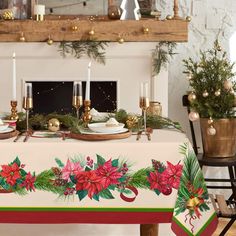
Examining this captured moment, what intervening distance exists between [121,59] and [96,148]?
2024 mm

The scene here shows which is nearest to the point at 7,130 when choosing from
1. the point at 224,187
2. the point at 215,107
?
the point at 215,107

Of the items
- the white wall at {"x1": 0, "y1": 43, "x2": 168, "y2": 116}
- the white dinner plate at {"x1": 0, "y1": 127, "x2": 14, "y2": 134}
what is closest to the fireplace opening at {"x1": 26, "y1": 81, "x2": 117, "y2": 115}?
the white wall at {"x1": 0, "y1": 43, "x2": 168, "y2": 116}

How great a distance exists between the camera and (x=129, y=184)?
2.13m

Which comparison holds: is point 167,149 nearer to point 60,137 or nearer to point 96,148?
point 96,148

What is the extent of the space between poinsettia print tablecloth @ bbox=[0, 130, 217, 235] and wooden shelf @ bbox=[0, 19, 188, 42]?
1.95 m

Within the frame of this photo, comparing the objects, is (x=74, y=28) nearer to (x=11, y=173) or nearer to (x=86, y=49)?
(x=86, y=49)

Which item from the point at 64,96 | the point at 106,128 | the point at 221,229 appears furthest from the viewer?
the point at 64,96

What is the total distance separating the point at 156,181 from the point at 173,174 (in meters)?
0.07

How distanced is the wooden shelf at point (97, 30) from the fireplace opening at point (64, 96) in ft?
1.22

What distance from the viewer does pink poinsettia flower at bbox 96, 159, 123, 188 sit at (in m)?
2.13

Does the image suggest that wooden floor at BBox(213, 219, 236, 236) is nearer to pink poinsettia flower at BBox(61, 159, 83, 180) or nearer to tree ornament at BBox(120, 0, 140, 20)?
tree ornament at BBox(120, 0, 140, 20)

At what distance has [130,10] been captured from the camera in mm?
4039

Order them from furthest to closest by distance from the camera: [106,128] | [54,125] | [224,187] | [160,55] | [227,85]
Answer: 1. [160,55]
2. [224,187]
3. [227,85]
4. [54,125]
5. [106,128]

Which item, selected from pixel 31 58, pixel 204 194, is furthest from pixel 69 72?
pixel 204 194
